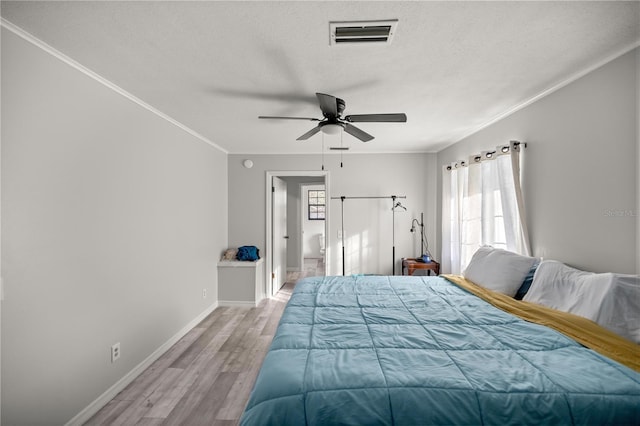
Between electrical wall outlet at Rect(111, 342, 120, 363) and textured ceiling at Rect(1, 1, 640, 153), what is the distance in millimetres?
2125

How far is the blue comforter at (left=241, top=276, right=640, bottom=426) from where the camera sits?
1.12 m

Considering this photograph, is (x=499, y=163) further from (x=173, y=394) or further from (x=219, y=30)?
(x=173, y=394)

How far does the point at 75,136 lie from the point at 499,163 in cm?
378

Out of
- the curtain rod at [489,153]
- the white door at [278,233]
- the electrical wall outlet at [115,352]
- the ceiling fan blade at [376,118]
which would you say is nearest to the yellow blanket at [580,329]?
the curtain rod at [489,153]

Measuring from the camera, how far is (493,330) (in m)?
1.73

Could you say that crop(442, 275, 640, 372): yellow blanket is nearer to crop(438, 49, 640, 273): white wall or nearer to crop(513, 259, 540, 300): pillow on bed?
crop(513, 259, 540, 300): pillow on bed

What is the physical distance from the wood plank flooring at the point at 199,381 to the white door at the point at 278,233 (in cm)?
135

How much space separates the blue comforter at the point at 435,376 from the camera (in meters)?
1.12

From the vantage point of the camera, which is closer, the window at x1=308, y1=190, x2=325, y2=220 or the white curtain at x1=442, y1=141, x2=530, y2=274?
the white curtain at x1=442, y1=141, x2=530, y2=274

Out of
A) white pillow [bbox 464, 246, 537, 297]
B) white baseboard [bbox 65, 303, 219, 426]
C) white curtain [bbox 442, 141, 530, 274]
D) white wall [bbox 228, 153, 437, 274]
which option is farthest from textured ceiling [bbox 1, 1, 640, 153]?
white baseboard [bbox 65, 303, 219, 426]

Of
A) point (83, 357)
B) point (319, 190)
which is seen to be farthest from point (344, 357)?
point (319, 190)

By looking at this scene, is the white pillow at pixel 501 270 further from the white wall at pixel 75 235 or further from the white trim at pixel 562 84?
the white wall at pixel 75 235

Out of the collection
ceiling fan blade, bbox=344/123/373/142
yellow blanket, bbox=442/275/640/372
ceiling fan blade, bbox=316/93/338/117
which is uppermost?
ceiling fan blade, bbox=316/93/338/117

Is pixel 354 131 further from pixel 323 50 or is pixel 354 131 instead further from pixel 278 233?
pixel 278 233
